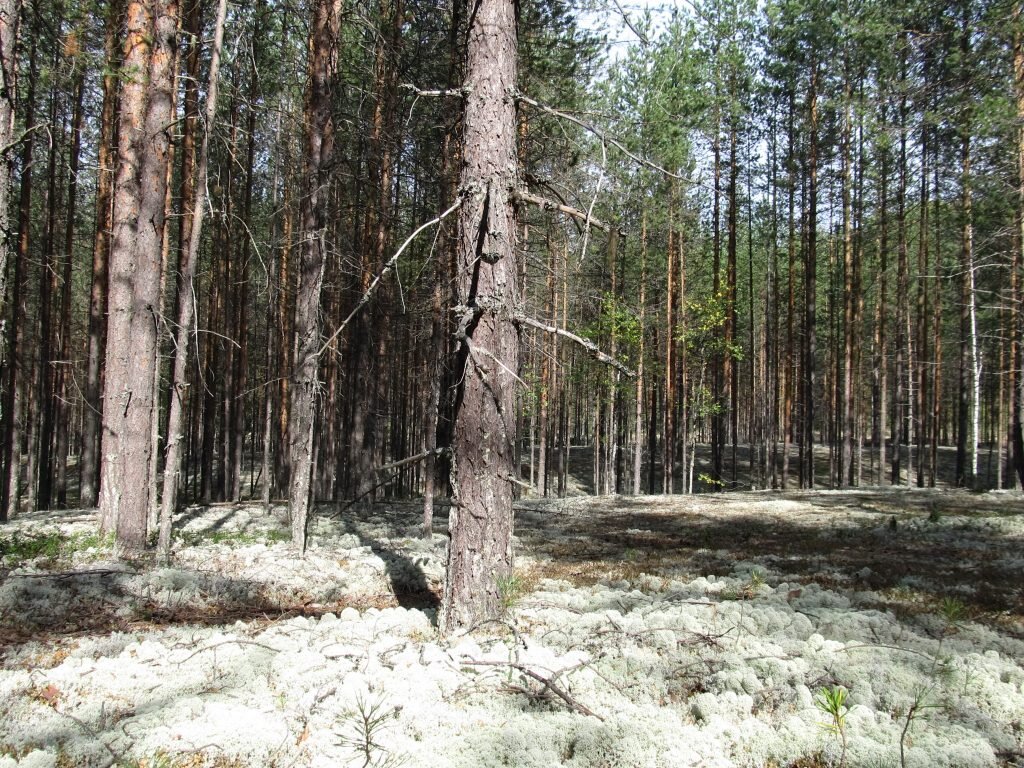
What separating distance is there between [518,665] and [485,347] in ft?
6.77

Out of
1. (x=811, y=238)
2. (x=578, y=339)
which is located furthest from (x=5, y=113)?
(x=811, y=238)

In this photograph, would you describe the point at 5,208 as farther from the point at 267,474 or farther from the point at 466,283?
the point at 267,474

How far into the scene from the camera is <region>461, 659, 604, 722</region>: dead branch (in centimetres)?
319

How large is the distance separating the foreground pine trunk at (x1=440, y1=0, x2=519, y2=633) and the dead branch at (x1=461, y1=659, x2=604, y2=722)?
73 centimetres

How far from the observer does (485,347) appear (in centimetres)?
446

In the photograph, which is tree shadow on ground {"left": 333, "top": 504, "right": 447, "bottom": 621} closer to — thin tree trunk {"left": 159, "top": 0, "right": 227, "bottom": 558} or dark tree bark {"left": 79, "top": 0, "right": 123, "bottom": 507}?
thin tree trunk {"left": 159, "top": 0, "right": 227, "bottom": 558}

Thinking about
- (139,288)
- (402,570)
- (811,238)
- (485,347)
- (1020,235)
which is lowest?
(402,570)

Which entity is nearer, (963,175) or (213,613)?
(213,613)

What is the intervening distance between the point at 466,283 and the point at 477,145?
39.5 inches

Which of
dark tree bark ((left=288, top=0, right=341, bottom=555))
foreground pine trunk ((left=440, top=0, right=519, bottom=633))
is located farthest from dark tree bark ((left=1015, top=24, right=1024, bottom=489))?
foreground pine trunk ((left=440, top=0, right=519, bottom=633))

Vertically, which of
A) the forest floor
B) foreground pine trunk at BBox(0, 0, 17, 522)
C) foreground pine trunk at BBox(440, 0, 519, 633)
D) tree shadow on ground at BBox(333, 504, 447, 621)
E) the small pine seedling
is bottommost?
tree shadow on ground at BBox(333, 504, 447, 621)

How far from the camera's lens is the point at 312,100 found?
921 centimetres

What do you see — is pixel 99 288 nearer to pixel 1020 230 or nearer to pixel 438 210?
pixel 438 210

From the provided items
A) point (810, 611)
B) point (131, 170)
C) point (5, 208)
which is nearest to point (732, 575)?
point (810, 611)
